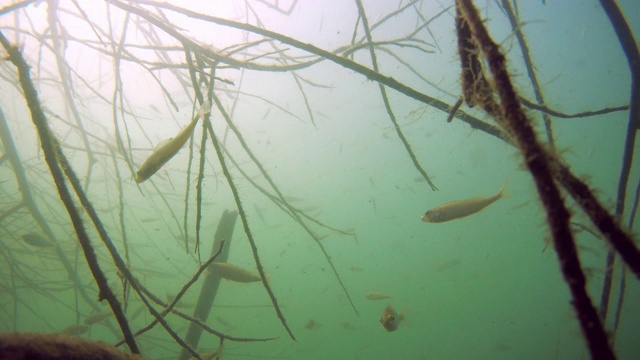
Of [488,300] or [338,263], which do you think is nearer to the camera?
[488,300]

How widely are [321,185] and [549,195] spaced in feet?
255

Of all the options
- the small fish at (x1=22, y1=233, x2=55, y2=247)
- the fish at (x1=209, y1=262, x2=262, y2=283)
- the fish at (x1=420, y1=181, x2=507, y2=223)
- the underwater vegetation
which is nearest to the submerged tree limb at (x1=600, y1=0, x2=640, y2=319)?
the underwater vegetation

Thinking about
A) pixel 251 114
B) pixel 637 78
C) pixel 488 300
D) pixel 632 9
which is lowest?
pixel 637 78

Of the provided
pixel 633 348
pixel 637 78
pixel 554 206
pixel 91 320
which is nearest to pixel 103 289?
pixel 554 206

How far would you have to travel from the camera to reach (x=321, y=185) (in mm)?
78438

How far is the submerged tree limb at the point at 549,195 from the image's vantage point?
0.66 meters

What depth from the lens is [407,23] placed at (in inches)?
1384

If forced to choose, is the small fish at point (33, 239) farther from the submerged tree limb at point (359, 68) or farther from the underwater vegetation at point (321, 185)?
the submerged tree limb at point (359, 68)

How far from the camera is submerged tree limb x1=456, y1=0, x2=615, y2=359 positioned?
0.66 meters

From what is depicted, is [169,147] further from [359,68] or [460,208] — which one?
[460,208]

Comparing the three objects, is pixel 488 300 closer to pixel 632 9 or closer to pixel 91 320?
pixel 632 9

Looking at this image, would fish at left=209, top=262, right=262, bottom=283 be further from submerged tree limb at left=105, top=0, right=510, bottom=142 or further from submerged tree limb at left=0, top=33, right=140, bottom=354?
submerged tree limb at left=105, top=0, right=510, bottom=142

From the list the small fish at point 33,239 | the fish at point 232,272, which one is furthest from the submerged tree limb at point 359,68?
the small fish at point 33,239

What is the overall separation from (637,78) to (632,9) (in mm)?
56625
